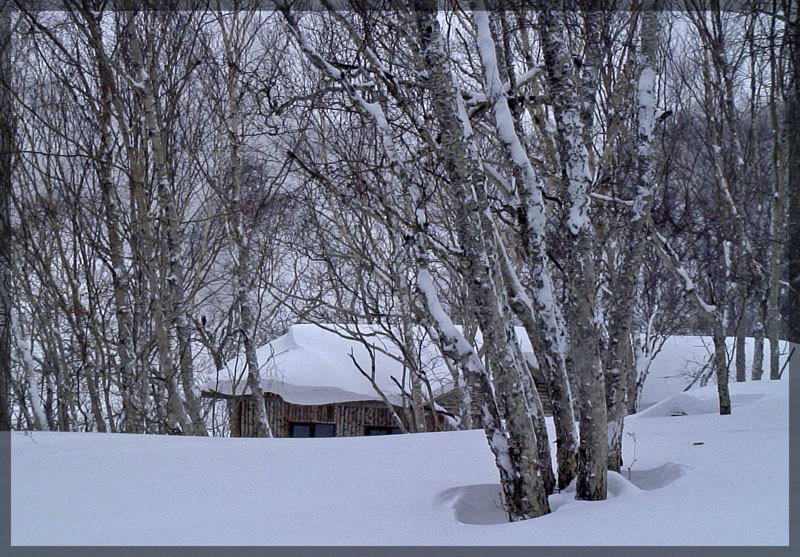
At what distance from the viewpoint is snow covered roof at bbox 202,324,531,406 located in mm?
12828

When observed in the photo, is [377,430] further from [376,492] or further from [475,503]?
[475,503]

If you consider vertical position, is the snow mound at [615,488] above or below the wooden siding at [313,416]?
above

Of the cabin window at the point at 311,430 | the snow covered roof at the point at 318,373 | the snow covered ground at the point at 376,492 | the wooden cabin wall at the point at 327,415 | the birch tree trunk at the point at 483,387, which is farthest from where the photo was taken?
the cabin window at the point at 311,430

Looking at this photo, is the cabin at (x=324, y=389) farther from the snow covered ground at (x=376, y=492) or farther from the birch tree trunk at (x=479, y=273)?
the birch tree trunk at (x=479, y=273)

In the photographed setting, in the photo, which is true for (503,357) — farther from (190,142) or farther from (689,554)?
(190,142)

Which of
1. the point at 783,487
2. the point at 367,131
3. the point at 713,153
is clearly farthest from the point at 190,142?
the point at 783,487

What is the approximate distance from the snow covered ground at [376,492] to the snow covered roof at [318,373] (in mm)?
5808

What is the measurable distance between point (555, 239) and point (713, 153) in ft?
11.2

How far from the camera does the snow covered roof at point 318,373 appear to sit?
1283cm

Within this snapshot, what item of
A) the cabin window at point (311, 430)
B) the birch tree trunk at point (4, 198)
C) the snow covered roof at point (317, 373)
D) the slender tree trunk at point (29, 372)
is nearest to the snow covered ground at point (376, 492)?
the birch tree trunk at point (4, 198)

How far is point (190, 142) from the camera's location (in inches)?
450

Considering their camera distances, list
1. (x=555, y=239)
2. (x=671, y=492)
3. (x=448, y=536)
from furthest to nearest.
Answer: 1. (x=555, y=239)
2. (x=671, y=492)
3. (x=448, y=536)

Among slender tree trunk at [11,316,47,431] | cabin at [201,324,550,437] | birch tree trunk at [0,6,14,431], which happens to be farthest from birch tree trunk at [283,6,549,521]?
slender tree trunk at [11,316,47,431]

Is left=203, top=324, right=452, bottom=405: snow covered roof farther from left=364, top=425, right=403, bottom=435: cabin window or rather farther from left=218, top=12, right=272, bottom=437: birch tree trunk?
left=218, top=12, right=272, bottom=437: birch tree trunk
